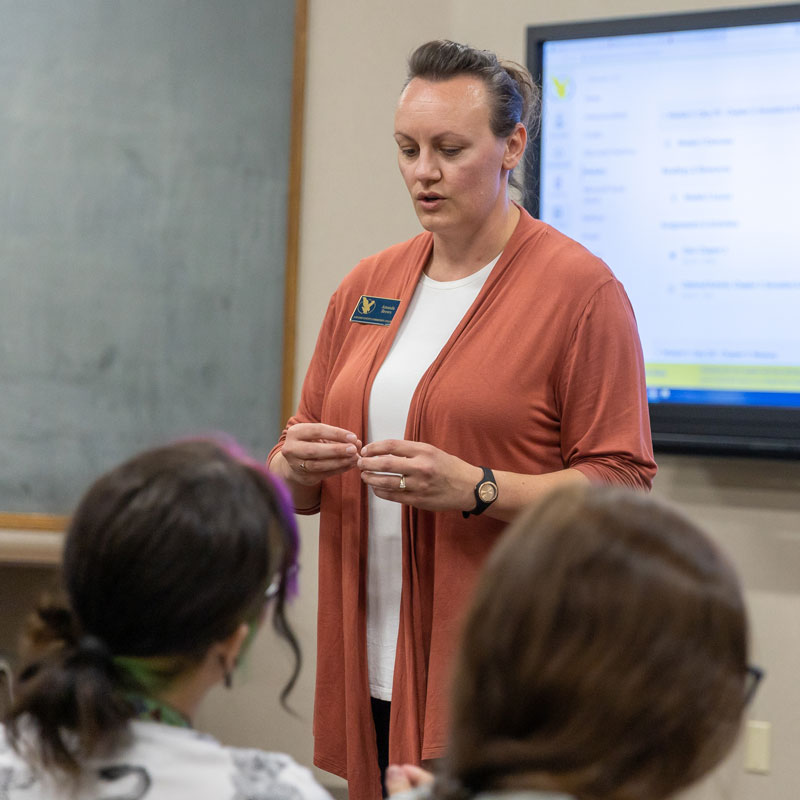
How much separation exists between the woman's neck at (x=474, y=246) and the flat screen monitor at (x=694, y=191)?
901mm

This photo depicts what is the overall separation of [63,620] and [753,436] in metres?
1.89

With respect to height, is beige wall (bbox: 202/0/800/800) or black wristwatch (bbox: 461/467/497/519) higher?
beige wall (bbox: 202/0/800/800)

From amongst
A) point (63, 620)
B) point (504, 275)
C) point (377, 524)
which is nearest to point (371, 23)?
point (504, 275)

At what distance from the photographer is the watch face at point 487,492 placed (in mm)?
1555

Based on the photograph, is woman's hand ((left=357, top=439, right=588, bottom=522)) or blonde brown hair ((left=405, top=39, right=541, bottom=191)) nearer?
woman's hand ((left=357, top=439, right=588, bottom=522))

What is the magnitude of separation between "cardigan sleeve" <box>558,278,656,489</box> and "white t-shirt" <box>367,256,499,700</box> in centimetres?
21

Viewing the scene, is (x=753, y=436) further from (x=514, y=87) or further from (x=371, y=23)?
(x=371, y=23)

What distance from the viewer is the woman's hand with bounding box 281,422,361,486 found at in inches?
64.3

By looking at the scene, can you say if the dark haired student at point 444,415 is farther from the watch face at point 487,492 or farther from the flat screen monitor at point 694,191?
the flat screen monitor at point 694,191

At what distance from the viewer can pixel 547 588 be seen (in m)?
0.77

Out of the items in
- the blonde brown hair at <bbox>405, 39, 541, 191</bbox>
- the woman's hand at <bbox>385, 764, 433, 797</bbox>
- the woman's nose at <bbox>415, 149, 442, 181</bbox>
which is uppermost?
the blonde brown hair at <bbox>405, 39, 541, 191</bbox>

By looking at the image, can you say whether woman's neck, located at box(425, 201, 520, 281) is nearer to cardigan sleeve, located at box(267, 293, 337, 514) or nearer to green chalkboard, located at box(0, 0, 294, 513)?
cardigan sleeve, located at box(267, 293, 337, 514)

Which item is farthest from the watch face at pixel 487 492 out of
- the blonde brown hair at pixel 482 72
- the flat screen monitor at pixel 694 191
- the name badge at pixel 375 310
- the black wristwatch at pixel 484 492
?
the flat screen monitor at pixel 694 191

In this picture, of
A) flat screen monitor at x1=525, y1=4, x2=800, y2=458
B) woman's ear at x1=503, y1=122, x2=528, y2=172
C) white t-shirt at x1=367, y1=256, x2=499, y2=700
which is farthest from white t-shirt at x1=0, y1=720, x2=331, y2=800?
flat screen monitor at x1=525, y1=4, x2=800, y2=458
